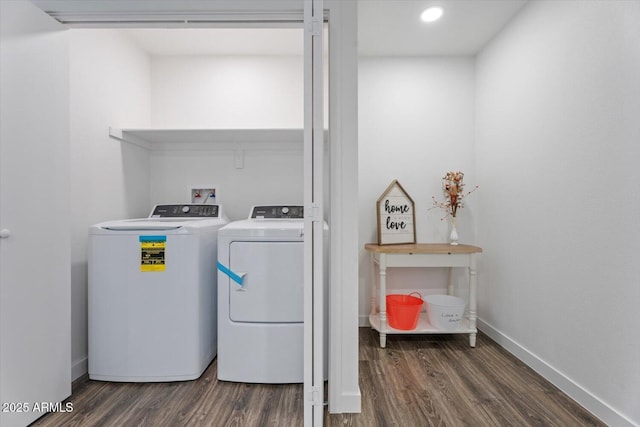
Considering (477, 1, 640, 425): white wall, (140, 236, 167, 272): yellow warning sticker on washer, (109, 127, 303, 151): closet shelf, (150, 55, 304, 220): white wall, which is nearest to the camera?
(477, 1, 640, 425): white wall

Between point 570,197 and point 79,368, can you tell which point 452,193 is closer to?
point 570,197

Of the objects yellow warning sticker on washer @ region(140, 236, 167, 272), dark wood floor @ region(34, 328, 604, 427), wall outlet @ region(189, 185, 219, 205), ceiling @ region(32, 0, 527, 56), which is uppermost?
ceiling @ region(32, 0, 527, 56)

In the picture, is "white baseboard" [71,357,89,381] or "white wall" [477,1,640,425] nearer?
"white wall" [477,1,640,425]

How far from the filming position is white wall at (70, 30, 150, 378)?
5.99ft

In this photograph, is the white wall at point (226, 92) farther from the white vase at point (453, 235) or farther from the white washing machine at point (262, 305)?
the white vase at point (453, 235)

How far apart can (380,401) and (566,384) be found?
1025 millimetres

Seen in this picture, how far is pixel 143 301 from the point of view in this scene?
1.73 meters

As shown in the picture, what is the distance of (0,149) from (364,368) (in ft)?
7.14

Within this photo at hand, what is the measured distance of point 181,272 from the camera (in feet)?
5.73

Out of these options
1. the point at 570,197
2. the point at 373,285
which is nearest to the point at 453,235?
the point at 373,285

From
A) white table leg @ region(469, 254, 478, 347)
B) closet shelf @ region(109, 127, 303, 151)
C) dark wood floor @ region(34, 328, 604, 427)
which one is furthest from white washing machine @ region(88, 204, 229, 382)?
white table leg @ region(469, 254, 478, 347)

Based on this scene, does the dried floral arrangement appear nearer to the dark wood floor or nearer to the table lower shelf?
the table lower shelf

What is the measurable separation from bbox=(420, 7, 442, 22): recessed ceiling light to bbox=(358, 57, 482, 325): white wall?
1.72 feet

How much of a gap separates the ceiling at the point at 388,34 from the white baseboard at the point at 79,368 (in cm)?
196
